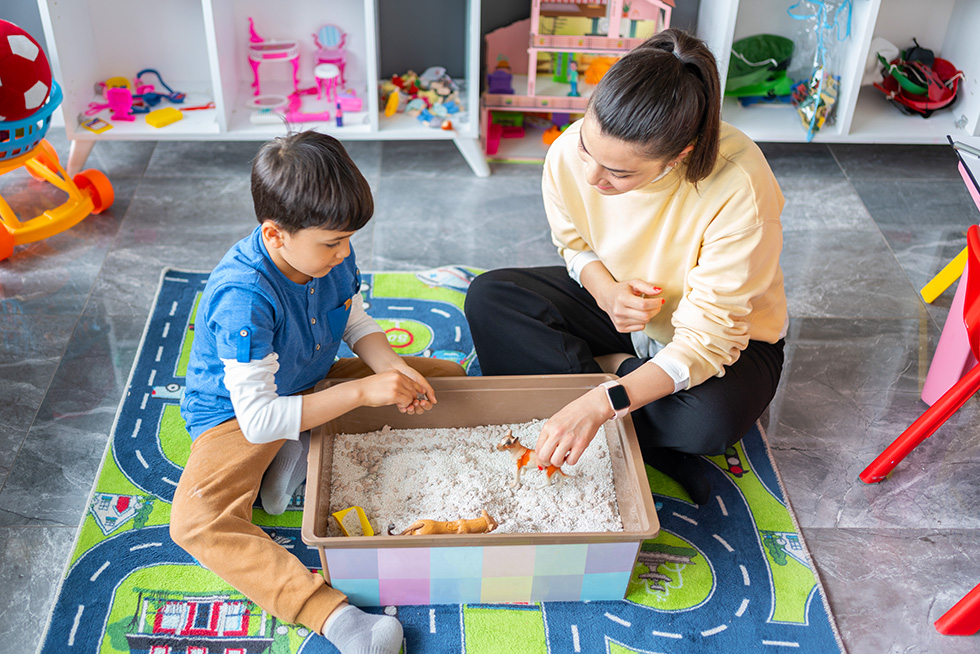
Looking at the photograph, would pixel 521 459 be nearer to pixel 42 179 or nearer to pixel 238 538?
pixel 238 538

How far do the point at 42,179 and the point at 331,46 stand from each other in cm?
→ 84

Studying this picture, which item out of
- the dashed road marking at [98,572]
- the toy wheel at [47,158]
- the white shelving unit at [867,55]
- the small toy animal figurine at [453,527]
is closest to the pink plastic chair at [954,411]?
the small toy animal figurine at [453,527]

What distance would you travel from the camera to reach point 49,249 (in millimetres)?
2023

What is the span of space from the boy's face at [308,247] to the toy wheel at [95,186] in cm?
112

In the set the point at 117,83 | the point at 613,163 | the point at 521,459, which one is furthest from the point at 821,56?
the point at 117,83

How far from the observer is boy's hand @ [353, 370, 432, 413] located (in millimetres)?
1298

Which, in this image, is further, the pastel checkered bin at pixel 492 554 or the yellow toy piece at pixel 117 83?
the yellow toy piece at pixel 117 83

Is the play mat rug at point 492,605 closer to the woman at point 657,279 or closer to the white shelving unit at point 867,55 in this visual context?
the woman at point 657,279

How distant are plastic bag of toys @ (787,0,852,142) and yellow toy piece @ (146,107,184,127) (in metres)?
1.64

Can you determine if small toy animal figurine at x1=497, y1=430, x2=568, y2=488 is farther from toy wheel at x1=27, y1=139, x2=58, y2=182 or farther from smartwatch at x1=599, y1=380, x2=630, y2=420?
toy wheel at x1=27, y1=139, x2=58, y2=182

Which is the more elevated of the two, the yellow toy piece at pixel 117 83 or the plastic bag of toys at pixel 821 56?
the plastic bag of toys at pixel 821 56

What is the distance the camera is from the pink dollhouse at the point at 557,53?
220 centimetres

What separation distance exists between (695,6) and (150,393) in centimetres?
183

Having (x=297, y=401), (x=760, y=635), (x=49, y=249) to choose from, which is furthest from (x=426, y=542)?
(x=49, y=249)
